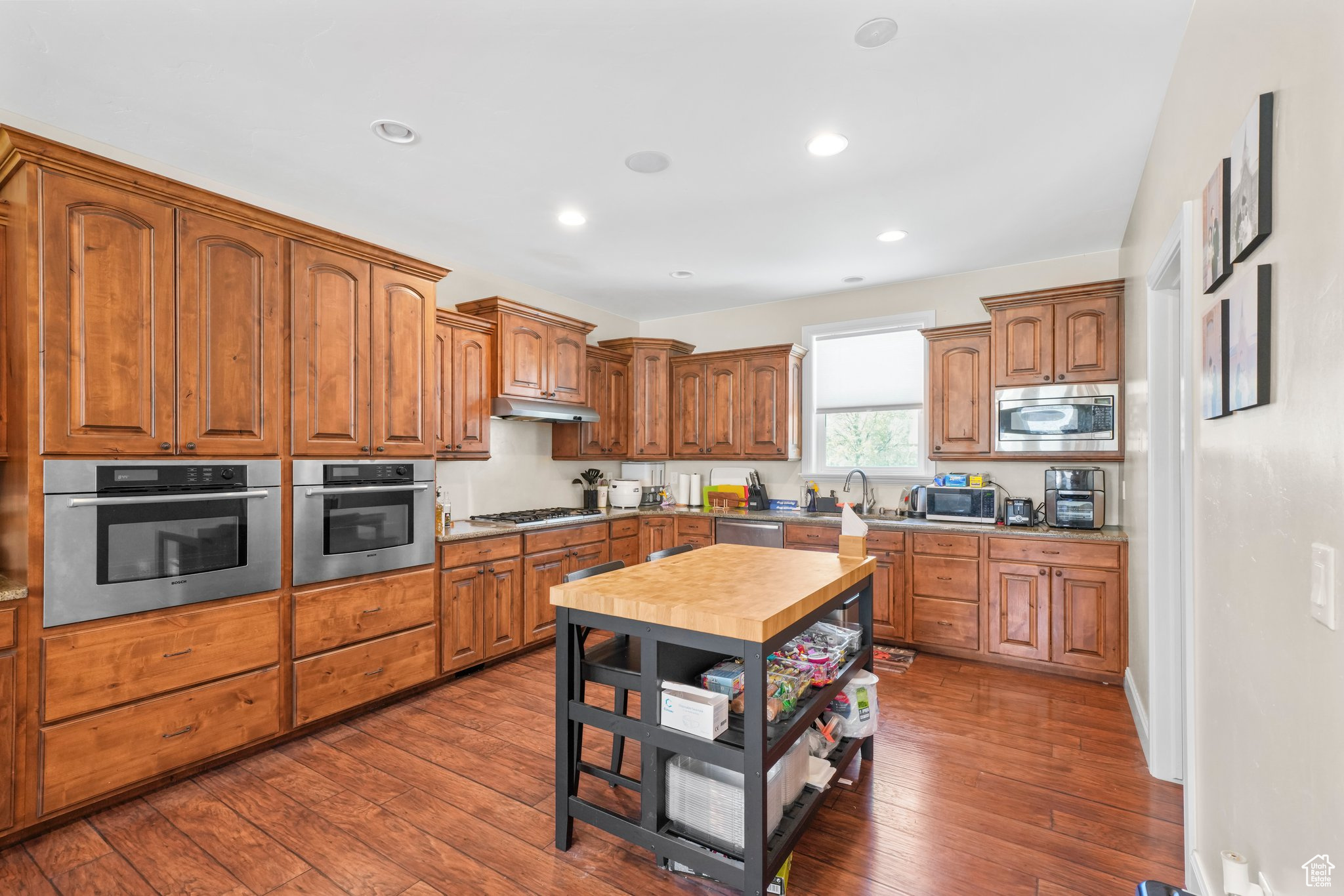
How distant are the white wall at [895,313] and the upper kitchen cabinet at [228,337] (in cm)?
401

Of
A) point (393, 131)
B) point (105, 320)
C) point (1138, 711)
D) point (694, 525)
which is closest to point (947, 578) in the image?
point (1138, 711)

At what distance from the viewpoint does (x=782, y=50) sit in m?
2.18

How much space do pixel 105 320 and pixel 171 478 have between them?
0.67m

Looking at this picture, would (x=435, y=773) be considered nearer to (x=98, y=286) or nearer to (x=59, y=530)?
(x=59, y=530)

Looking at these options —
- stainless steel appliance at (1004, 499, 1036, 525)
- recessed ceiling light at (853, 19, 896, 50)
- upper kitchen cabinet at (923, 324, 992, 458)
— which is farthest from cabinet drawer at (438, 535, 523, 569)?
stainless steel appliance at (1004, 499, 1036, 525)

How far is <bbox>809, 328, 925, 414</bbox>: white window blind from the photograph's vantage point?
5207mm

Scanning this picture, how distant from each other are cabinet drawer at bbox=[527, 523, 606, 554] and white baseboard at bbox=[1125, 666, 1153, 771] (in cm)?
359

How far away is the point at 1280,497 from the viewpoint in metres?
1.25

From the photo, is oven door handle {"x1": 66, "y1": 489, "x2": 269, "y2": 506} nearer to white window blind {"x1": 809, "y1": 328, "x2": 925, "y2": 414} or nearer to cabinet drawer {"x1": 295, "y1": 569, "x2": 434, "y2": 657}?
cabinet drawer {"x1": 295, "y1": 569, "x2": 434, "y2": 657}

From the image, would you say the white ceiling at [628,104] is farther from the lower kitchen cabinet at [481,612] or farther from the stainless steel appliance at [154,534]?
the lower kitchen cabinet at [481,612]

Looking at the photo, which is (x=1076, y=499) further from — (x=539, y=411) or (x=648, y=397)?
(x=539, y=411)

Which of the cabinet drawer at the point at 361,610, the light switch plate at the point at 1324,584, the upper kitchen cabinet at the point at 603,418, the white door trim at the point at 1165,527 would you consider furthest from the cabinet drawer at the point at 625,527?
the light switch plate at the point at 1324,584

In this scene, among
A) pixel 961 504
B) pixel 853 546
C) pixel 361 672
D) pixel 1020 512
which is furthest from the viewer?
pixel 961 504

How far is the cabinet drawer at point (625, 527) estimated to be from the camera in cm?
523
